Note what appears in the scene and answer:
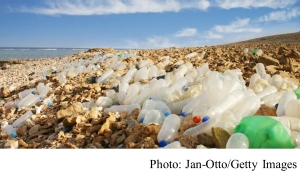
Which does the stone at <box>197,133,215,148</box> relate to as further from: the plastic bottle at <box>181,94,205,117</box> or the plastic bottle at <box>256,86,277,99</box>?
the plastic bottle at <box>256,86,277,99</box>

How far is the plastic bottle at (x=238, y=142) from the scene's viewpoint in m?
1.95

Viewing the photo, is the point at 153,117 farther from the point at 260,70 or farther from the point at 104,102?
the point at 260,70

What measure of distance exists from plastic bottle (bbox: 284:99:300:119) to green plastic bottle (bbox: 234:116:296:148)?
422 millimetres

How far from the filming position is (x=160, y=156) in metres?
1.98

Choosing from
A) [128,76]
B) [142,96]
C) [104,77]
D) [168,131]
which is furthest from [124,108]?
[104,77]

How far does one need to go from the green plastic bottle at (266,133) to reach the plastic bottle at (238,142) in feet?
0.15

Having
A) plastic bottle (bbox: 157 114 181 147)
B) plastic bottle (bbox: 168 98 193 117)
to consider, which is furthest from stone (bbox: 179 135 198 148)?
plastic bottle (bbox: 168 98 193 117)

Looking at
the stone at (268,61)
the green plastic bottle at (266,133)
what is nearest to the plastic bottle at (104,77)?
the stone at (268,61)

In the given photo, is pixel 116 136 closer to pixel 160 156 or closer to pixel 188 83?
pixel 160 156

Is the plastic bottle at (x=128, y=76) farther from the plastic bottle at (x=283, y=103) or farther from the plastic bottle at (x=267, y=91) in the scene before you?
the plastic bottle at (x=283, y=103)

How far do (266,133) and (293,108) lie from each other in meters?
0.53

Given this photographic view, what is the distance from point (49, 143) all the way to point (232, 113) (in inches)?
54.3

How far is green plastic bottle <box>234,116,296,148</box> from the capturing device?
1933 millimetres

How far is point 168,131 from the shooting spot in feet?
7.53
